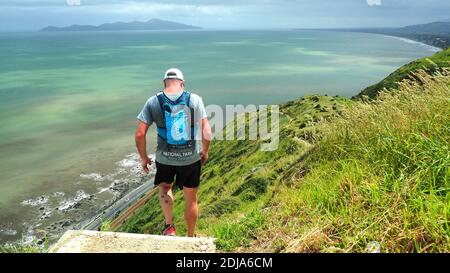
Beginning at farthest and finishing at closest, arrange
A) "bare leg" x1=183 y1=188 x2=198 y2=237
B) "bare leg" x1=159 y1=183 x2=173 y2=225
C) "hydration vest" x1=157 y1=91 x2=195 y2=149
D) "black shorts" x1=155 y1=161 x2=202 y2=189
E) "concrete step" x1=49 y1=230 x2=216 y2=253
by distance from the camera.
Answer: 1. "bare leg" x1=159 y1=183 x2=173 y2=225
2. "bare leg" x1=183 y1=188 x2=198 y2=237
3. "black shorts" x1=155 y1=161 x2=202 y2=189
4. "hydration vest" x1=157 y1=91 x2=195 y2=149
5. "concrete step" x1=49 y1=230 x2=216 y2=253

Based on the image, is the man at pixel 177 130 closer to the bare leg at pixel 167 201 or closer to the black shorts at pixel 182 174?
the black shorts at pixel 182 174

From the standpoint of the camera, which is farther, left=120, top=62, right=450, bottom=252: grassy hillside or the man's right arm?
the man's right arm


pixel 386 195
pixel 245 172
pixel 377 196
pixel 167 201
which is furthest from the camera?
pixel 245 172

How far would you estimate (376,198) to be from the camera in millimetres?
5027

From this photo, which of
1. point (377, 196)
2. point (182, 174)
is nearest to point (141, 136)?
point (182, 174)

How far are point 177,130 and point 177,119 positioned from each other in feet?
0.61

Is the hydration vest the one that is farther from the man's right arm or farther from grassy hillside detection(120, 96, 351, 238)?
grassy hillside detection(120, 96, 351, 238)

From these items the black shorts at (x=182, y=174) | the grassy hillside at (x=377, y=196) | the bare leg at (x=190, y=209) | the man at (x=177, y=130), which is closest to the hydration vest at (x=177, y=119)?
the man at (x=177, y=130)

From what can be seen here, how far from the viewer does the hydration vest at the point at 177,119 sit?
6.66m

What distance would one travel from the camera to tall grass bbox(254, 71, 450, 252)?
4430mm

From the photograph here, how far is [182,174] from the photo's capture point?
7047 millimetres

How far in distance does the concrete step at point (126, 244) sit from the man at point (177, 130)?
1.58 metres

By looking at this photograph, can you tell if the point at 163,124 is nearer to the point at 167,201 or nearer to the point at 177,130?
the point at 177,130

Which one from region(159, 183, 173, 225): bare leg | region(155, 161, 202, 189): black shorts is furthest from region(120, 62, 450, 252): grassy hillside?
region(159, 183, 173, 225): bare leg
